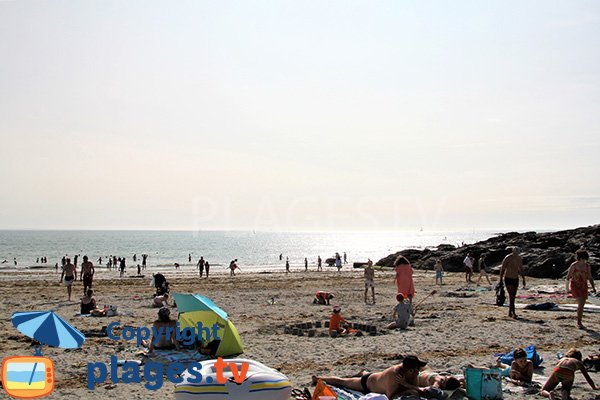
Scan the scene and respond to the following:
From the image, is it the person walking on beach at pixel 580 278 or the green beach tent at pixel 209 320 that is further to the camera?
the person walking on beach at pixel 580 278

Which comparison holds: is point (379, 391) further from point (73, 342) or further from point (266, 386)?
point (73, 342)

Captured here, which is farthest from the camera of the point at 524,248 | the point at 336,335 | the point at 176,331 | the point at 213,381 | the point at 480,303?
the point at 524,248

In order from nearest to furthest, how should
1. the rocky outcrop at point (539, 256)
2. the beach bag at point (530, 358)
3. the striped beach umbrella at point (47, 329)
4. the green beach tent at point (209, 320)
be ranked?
the striped beach umbrella at point (47, 329)
the beach bag at point (530, 358)
the green beach tent at point (209, 320)
the rocky outcrop at point (539, 256)

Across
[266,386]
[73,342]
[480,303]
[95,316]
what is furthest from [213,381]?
[480,303]

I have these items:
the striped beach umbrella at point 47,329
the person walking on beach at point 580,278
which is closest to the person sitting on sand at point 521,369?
the person walking on beach at point 580,278

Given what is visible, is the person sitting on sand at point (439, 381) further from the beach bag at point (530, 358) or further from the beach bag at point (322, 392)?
the beach bag at point (530, 358)

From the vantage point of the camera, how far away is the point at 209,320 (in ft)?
35.4

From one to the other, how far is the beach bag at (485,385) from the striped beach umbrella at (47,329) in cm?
561

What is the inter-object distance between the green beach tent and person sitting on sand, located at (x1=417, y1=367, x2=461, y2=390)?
13.4 feet

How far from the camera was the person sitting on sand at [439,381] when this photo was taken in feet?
24.7

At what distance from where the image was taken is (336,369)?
9500 mm

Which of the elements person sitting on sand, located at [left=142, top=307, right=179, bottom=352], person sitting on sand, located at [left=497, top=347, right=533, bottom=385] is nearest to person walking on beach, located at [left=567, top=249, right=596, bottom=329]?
person sitting on sand, located at [left=497, top=347, right=533, bottom=385]

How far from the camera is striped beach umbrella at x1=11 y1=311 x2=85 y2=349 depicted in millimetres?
8000

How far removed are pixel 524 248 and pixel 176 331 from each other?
33527 millimetres
